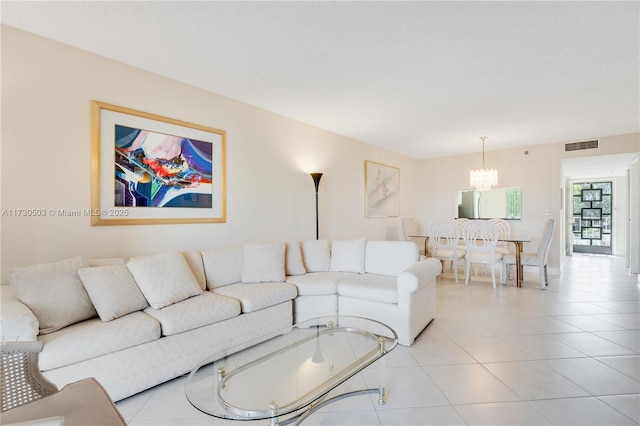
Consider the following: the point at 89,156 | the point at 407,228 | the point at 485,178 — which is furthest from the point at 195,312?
the point at 485,178

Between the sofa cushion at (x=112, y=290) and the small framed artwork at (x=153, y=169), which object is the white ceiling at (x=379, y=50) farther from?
the sofa cushion at (x=112, y=290)

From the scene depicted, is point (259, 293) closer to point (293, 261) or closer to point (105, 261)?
point (293, 261)

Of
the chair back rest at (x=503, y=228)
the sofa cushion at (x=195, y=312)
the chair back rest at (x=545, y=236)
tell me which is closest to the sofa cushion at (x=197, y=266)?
the sofa cushion at (x=195, y=312)

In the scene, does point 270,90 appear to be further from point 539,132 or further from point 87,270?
point 539,132

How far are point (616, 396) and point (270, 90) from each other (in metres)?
3.71

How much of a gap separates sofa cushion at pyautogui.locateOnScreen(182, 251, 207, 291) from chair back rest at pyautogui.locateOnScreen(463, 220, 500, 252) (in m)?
4.06

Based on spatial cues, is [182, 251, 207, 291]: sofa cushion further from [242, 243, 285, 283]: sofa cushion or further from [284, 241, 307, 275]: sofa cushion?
[284, 241, 307, 275]: sofa cushion

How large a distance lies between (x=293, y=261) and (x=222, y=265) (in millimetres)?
817

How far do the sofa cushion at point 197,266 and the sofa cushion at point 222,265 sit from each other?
0.04 meters

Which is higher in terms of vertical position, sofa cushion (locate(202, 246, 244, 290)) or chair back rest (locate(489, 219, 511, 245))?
chair back rest (locate(489, 219, 511, 245))

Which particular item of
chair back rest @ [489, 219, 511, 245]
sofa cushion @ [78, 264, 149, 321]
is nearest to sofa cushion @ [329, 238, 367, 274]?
sofa cushion @ [78, 264, 149, 321]

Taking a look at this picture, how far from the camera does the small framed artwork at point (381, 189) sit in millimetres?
5711

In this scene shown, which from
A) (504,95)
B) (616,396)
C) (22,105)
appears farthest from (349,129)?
(616,396)

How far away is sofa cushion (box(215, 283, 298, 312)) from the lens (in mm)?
2627
